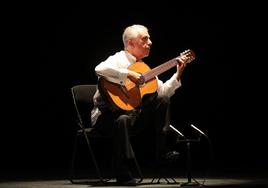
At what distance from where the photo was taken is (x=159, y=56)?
5.98 m

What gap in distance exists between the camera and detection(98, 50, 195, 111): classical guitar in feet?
14.0

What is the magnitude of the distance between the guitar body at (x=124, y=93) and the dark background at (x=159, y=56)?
164 centimetres

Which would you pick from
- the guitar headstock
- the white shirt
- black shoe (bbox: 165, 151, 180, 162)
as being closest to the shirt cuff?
the white shirt

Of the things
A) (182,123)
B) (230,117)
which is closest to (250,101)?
(230,117)

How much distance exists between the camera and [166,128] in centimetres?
418

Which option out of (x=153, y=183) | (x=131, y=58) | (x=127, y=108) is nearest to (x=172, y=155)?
(x=153, y=183)

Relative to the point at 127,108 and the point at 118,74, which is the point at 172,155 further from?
the point at 118,74

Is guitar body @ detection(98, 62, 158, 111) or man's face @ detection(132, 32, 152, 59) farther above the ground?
man's face @ detection(132, 32, 152, 59)

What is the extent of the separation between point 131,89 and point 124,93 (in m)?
0.06

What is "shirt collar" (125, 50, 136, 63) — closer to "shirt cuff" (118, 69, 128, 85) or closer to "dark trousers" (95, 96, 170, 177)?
"shirt cuff" (118, 69, 128, 85)

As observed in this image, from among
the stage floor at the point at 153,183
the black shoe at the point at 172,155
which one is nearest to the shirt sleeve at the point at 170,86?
the black shoe at the point at 172,155

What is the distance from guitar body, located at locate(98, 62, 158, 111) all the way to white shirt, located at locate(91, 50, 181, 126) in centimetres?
5

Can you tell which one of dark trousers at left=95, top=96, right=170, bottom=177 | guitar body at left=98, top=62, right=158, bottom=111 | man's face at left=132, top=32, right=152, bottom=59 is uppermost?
man's face at left=132, top=32, right=152, bottom=59

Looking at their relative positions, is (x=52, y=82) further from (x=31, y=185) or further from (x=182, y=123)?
(x=31, y=185)
